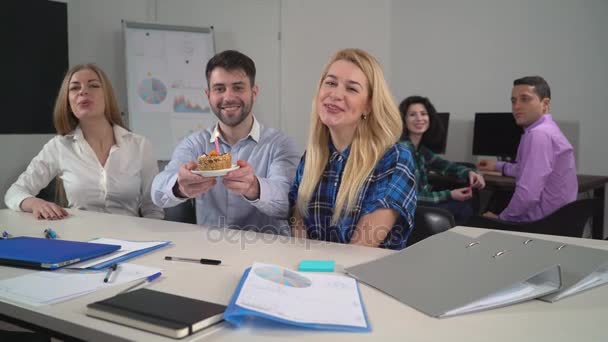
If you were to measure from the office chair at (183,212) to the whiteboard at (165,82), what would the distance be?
2.29 meters

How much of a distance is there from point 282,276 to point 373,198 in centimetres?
64

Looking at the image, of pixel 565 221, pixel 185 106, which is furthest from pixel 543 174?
pixel 185 106

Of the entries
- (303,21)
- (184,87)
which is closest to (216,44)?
(184,87)

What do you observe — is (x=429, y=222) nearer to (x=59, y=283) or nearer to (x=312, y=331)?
(x=312, y=331)

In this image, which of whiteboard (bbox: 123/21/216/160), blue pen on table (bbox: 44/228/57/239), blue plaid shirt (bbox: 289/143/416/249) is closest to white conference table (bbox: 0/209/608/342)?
blue plaid shirt (bbox: 289/143/416/249)

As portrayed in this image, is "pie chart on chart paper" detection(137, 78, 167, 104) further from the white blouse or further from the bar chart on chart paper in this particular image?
the white blouse

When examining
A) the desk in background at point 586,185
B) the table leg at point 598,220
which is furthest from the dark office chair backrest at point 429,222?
the table leg at point 598,220

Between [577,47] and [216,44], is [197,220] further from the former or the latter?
[577,47]

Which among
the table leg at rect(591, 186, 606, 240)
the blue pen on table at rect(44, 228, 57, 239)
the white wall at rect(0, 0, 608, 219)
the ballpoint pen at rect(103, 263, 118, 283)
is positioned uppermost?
the white wall at rect(0, 0, 608, 219)

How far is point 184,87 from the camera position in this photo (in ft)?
14.8

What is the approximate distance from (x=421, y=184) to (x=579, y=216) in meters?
→ 1.06

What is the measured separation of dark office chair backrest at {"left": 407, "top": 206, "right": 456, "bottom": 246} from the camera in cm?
176

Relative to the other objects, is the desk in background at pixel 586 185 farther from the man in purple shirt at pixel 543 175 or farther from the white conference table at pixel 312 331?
the white conference table at pixel 312 331

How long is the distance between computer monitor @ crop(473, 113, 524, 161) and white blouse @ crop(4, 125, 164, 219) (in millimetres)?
3231
